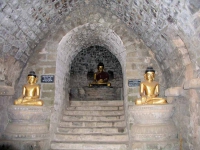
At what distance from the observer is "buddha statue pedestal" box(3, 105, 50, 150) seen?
3928 mm

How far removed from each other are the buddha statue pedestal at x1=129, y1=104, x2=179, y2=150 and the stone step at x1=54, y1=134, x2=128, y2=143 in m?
0.92

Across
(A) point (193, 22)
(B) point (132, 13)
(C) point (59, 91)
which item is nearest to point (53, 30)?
(C) point (59, 91)

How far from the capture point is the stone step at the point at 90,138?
4.66 metres

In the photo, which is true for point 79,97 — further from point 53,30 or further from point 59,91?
point 53,30

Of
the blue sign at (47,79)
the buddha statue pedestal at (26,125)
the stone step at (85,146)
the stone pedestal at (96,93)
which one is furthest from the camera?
the stone pedestal at (96,93)

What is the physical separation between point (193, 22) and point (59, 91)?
11.8 ft

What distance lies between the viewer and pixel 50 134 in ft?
15.0

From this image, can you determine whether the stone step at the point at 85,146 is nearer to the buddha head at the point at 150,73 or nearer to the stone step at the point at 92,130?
the stone step at the point at 92,130

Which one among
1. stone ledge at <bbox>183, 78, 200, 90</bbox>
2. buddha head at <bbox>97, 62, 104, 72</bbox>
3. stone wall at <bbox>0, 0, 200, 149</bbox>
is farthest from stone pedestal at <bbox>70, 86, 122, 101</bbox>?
stone ledge at <bbox>183, 78, 200, 90</bbox>

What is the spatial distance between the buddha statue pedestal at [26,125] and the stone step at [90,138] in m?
0.73

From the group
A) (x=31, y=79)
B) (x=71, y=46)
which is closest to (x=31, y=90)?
(x=31, y=79)

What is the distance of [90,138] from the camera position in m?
4.75

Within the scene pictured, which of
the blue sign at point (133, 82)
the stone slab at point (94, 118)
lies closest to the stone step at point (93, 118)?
the stone slab at point (94, 118)

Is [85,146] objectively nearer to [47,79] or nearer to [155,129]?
[155,129]
